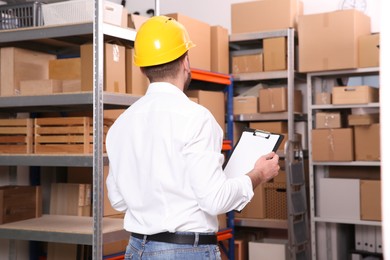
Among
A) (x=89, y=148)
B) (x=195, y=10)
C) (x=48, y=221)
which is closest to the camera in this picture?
(x=89, y=148)

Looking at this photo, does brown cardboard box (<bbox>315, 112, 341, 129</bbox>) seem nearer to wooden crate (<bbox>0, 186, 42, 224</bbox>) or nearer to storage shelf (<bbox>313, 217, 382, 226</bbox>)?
storage shelf (<bbox>313, 217, 382, 226</bbox>)

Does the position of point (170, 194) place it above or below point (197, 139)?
below

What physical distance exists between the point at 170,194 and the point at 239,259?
3401 mm

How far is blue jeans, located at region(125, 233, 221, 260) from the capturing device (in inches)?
76.1

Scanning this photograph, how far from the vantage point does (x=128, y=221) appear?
206 centimetres

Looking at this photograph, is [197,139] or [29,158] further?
[29,158]

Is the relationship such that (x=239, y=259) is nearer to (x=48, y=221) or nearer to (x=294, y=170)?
(x=294, y=170)

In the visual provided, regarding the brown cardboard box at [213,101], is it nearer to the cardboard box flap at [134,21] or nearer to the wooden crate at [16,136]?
the cardboard box flap at [134,21]

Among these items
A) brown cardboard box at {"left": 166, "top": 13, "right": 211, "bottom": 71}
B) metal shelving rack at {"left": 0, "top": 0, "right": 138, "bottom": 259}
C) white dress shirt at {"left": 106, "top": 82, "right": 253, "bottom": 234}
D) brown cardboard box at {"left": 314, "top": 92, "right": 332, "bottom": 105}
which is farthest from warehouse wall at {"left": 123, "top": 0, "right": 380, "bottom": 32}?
white dress shirt at {"left": 106, "top": 82, "right": 253, "bottom": 234}

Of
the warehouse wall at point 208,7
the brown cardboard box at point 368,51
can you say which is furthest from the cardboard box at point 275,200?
the warehouse wall at point 208,7

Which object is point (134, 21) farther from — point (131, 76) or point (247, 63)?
point (247, 63)

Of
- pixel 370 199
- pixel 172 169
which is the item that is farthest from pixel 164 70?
pixel 370 199

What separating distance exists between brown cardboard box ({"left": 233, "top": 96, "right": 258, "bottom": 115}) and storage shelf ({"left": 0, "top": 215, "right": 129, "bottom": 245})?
208 cm

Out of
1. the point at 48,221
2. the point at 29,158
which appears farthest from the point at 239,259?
the point at 29,158
